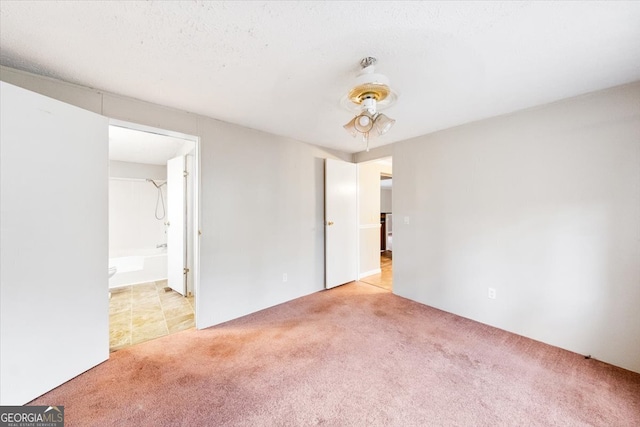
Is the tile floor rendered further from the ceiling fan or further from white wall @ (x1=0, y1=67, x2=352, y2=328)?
the ceiling fan

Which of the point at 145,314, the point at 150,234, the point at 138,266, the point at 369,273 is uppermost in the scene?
the point at 150,234

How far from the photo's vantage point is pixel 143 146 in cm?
344

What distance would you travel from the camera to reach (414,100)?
2.12 meters

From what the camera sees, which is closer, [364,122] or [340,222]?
[364,122]

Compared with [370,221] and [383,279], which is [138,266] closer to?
[370,221]

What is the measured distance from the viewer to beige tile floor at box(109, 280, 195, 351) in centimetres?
239

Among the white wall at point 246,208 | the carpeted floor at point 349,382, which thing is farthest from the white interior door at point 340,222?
the carpeted floor at point 349,382

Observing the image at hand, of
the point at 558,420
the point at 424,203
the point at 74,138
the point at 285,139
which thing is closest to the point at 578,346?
the point at 558,420

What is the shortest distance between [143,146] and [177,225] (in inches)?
48.5

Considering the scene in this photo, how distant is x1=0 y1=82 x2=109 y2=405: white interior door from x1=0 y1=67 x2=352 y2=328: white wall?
0.41 metres

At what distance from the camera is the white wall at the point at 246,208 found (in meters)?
→ 2.29

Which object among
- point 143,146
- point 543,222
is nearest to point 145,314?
point 143,146

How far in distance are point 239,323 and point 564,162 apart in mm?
3535

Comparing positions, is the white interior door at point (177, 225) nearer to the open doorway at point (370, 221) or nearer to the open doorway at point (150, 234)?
the open doorway at point (150, 234)
